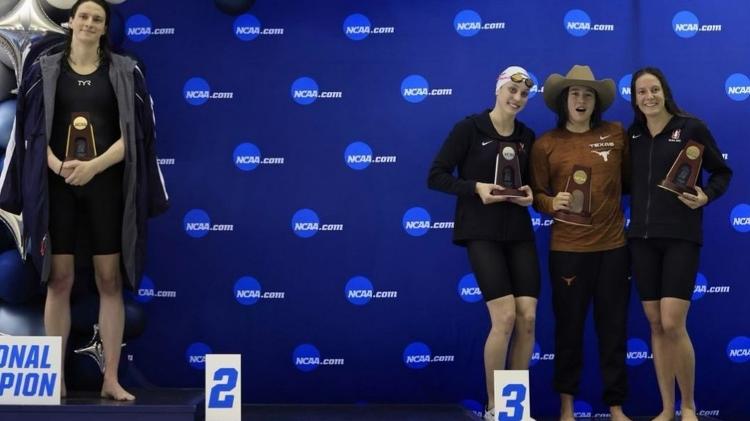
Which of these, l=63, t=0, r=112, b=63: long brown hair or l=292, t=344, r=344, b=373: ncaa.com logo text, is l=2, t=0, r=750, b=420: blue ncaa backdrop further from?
l=63, t=0, r=112, b=63: long brown hair

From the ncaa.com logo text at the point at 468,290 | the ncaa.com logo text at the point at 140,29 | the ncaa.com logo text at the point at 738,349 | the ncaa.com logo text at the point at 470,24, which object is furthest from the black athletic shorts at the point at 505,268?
the ncaa.com logo text at the point at 140,29

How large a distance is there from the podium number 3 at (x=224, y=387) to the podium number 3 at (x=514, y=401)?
109cm

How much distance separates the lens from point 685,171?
427cm

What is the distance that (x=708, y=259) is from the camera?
17.3ft

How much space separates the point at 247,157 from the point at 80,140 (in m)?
1.41

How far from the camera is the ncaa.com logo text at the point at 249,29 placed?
5234 mm

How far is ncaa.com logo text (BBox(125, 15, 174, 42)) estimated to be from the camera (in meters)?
5.21

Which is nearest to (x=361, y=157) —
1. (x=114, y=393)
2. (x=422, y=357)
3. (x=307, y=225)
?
(x=307, y=225)

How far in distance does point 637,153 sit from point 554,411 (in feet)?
5.28

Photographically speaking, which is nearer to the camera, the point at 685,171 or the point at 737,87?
the point at 685,171

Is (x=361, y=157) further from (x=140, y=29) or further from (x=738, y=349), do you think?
(x=738, y=349)

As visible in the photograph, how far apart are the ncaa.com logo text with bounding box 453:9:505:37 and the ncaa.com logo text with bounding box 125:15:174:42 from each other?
1.58 meters

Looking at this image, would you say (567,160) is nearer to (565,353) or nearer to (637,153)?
(637,153)

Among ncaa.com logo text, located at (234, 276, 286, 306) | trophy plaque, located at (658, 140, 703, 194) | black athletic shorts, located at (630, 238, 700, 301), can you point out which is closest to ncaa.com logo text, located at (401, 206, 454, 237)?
ncaa.com logo text, located at (234, 276, 286, 306)
